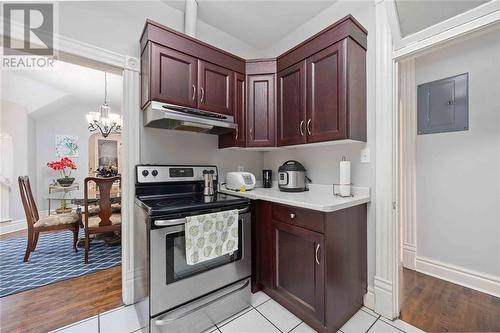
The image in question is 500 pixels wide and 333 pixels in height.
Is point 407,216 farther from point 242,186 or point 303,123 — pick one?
point 242,186

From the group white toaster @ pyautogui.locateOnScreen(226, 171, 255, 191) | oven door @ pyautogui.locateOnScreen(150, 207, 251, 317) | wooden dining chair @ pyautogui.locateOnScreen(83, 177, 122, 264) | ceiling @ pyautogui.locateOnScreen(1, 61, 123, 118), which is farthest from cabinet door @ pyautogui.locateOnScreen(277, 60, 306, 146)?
ceiling @ pyautogui.locateOnScreen(1, 61, 123, 118)

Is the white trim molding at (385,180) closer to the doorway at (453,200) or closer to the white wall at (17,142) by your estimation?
the doorway at (453,200)

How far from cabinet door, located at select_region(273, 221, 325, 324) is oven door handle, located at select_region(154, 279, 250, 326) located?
30cm

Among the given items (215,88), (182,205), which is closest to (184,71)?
(215,88)

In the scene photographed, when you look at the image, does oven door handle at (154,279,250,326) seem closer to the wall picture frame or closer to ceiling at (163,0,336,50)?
ceiling at (163,0,336,50)

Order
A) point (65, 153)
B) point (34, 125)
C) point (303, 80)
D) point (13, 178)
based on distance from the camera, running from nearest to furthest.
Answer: point (303, 80)
point (13, 178)
point (34, 125)
point (65, 153)

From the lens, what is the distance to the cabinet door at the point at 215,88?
183 cm

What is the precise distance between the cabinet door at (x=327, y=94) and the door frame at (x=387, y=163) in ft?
1.04

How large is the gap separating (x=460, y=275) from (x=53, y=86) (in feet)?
21.3

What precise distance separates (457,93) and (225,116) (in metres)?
2.21

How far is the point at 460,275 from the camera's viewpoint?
6.50ft

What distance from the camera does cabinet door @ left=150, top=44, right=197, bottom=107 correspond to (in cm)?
161

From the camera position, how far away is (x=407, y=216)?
236 centimetres

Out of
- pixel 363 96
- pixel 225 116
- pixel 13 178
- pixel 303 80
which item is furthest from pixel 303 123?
pixel 13 178
